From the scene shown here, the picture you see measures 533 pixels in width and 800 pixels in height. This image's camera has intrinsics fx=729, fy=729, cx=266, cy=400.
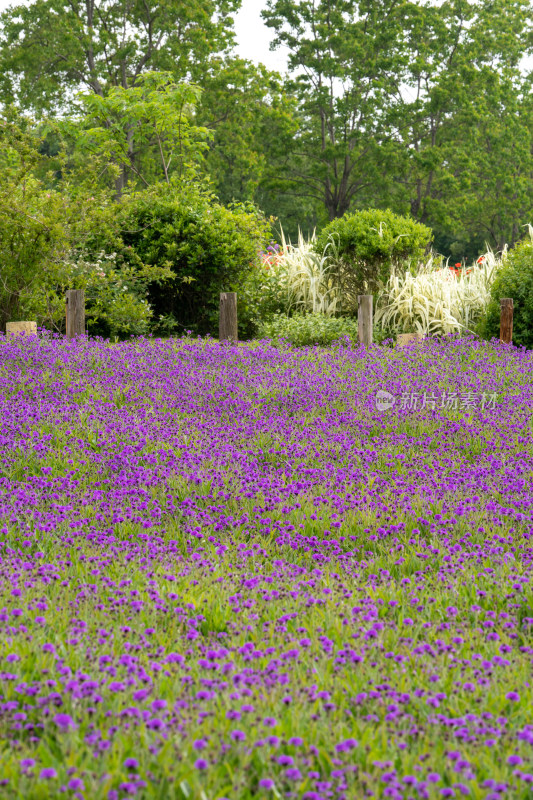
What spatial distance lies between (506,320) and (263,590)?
8.67 meters

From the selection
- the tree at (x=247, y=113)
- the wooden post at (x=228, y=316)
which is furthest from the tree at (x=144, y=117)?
the tree at (x=247, y=113)

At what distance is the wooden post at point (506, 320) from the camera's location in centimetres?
1092

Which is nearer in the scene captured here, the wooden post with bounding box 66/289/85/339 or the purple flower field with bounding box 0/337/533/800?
the purple flower field with bounding box 0/337/533/800

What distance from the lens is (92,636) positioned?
2.82 meters

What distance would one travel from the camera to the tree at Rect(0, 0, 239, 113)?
25.7 m

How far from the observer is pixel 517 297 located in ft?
38.2

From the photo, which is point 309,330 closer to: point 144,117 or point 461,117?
point 144,117

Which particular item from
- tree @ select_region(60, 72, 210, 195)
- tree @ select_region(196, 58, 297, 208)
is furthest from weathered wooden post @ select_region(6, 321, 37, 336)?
tree @ select_region(196, 58, 297, 208)

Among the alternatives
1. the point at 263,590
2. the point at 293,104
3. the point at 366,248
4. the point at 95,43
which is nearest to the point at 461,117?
the point at 293,104

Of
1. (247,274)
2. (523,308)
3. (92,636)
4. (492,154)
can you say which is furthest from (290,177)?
(92,636)

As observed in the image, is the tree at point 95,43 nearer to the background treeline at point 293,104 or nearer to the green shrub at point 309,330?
the background treeline at point 293,104

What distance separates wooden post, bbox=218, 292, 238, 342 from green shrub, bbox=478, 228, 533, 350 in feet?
14.1

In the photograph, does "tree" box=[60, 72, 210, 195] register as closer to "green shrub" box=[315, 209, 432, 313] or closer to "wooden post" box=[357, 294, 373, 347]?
"green shrub" box=[315, 209, 432, 313]

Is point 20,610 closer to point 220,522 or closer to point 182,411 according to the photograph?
point 220,522
